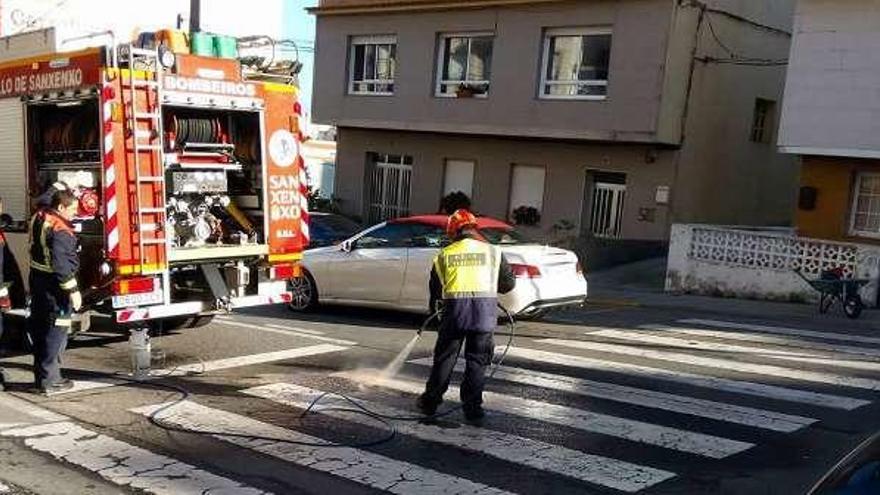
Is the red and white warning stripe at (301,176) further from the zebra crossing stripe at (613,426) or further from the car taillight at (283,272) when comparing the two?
the zebra crossing stripe at (613,426)

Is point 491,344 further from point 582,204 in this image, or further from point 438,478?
point 582,204

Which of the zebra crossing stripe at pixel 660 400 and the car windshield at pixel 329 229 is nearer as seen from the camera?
the zebra crossing stripe at pixel 660 400

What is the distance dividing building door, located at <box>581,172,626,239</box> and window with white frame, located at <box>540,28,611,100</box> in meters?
2.04

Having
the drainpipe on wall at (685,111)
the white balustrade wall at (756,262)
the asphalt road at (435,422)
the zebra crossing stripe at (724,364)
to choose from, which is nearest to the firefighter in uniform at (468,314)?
the asphalt road at (435,422)

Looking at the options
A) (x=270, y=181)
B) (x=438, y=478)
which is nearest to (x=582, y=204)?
(x=270, y=181)

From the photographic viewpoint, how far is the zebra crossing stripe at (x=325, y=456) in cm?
546

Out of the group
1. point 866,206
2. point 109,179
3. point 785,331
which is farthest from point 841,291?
point 109,179

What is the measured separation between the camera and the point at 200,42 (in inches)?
335

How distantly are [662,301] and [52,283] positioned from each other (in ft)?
36.0

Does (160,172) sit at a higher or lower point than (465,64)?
lower

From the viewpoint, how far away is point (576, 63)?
22094 millimetres

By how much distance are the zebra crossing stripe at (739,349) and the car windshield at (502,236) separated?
1.46 m

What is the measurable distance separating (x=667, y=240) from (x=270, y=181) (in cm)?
1381

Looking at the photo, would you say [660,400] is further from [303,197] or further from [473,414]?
[303,197]
